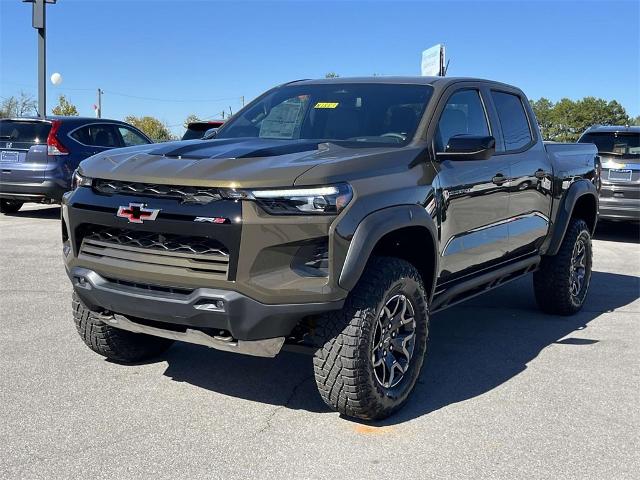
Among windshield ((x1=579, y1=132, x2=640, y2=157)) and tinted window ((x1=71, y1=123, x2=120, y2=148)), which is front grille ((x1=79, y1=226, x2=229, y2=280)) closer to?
tinted window ((x1=71, y1=123, x2=120, y2=148))

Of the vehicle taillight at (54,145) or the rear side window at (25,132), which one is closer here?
the vehicle taillight at (54,145)

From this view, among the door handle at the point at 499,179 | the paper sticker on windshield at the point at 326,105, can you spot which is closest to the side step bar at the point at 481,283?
the door handle at the point at 499,179

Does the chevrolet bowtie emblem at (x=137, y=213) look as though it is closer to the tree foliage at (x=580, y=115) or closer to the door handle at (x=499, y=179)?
the door handle at (x=499, y=179)

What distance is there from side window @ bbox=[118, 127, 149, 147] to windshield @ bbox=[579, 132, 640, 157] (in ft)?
24.3

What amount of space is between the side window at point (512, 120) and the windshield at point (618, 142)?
5.75 m

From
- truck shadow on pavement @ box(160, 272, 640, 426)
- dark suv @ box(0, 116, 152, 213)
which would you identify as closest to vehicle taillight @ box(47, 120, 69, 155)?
dark suv @ box(0, 116, 152, 213)

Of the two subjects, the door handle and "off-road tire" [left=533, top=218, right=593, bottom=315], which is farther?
"off-road tire" [left=533, top=218, right=593, bottom=315]

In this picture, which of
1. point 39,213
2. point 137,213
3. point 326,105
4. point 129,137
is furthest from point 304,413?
point 39,213

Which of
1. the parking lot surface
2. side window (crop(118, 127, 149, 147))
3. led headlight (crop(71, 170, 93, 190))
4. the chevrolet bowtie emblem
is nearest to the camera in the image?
the parking lot surface

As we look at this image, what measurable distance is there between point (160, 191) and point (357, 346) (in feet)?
4.00

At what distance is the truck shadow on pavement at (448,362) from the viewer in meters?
4.23

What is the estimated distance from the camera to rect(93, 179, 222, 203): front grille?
3.39 metres

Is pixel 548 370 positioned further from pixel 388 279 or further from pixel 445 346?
pixel 388 279

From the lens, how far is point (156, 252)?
3.53 m
